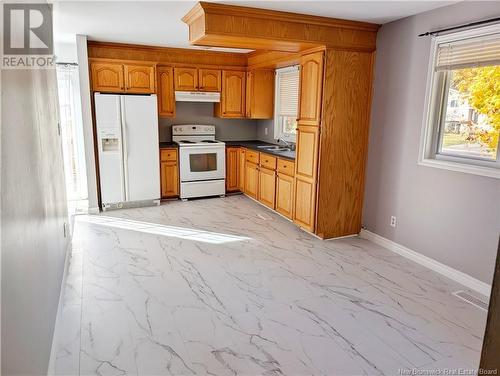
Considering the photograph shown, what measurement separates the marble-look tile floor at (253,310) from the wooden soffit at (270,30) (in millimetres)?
2114

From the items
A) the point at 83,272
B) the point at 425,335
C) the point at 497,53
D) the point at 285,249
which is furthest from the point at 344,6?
the point at 83,272

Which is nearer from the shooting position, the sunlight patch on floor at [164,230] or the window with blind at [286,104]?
the sunlight patch on floor at [164,230]

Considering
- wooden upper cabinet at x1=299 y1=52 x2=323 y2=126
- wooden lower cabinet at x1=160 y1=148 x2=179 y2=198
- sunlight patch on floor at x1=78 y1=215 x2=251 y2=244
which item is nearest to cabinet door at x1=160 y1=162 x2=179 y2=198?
wooden lower cabinet at x1=160 y1=148 x2=179 y2=198

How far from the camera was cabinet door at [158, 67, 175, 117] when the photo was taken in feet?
17.9

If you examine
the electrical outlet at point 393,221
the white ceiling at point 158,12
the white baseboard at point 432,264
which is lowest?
the white baseboard at point 432,264

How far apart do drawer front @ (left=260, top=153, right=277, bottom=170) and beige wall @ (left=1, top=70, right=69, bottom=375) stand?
10.4ft

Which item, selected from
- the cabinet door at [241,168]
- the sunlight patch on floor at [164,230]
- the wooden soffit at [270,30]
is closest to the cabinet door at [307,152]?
the wooden soffit at [270,30]

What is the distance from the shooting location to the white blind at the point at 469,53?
9.09ft

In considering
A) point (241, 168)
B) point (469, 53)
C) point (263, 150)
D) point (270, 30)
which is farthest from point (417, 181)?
point (241, 168)

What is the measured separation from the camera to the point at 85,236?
413cm

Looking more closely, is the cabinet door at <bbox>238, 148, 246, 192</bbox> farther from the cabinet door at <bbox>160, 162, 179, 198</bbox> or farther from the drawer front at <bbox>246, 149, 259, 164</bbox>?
the cabinet door at <bbox>160, 162, 179, 198</bbox>

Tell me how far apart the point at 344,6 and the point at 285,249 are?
2.40 m

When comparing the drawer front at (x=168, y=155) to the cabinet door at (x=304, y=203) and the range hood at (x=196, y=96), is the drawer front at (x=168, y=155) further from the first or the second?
the cabinet door at (x=304, y=203)

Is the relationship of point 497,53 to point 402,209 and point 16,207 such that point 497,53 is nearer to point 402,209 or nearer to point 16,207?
point 402,209
